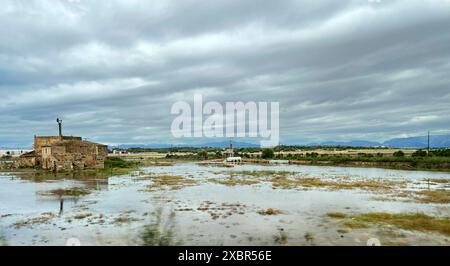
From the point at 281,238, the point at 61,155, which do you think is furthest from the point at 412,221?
the point at 61,155

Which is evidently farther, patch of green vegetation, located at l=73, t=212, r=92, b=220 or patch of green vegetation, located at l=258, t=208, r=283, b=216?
patch of green vegetation, located at l=258, t=208, r=283, b=216

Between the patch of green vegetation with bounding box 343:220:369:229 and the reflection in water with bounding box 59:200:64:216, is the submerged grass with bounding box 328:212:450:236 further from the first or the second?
the reflection in water with bounding box 59:200:64:216

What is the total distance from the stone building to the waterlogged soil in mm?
16612

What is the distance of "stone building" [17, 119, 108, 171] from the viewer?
4594 centimetres

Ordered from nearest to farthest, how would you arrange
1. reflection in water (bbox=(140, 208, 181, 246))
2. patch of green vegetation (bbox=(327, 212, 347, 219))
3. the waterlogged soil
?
reflection in water (bbox=(140, 208, 181, 246)) < the waterlogged soil < patch of green vegetation (bbox=(327, 212, 347, 219))

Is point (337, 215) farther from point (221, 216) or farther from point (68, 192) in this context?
point (68, 192)

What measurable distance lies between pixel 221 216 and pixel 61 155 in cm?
3511

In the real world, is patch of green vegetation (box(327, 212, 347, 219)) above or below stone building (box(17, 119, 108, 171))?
below

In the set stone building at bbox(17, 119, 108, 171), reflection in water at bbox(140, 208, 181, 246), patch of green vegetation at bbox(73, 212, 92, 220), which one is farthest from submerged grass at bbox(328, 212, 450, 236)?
stone building at bbox(17, 119, 108, 171)

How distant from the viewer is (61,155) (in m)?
46.0
